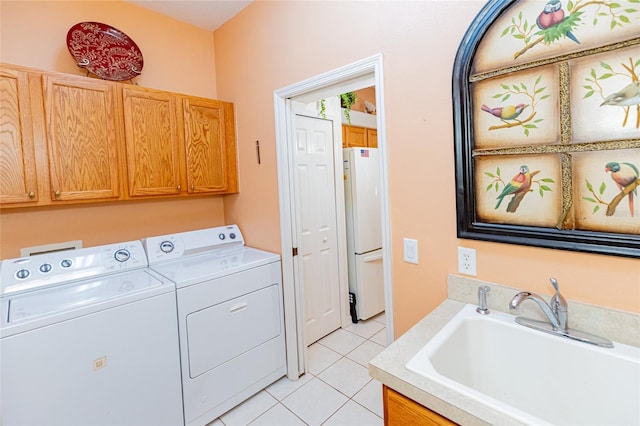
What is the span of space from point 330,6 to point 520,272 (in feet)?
5.47

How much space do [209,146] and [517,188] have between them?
6.58ft

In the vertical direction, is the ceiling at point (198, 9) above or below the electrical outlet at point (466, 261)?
above

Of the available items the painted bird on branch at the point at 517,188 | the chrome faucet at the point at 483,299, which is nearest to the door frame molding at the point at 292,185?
the chrome faucet at the point at 483,299

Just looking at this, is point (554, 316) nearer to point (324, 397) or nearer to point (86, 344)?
point (324, 397)

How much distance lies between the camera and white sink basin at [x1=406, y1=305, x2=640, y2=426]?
929 mm

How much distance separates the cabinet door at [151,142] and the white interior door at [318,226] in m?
0.92

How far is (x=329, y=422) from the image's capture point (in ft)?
5.93

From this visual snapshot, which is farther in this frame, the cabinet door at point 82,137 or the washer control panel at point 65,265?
the cabinet door at point 82,137

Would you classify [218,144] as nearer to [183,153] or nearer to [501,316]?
[183,153]

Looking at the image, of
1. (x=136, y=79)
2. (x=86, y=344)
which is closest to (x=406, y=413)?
(x=86, y=344)

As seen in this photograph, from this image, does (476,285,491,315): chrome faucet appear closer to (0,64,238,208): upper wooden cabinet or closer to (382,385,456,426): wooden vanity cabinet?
(382,385,456,426): wooden vanity cabinet

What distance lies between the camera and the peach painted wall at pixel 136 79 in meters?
1.79

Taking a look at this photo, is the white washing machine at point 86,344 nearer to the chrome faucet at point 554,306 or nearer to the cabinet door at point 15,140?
the cabinet door at point 15,140

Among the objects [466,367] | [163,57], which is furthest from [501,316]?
[163,57]
